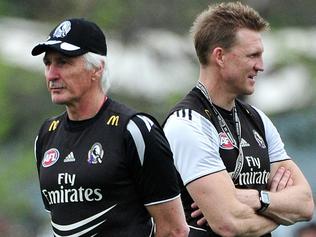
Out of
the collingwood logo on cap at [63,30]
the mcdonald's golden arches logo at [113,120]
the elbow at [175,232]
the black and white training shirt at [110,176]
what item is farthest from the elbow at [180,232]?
the collingwood logo on cap at [63,30]

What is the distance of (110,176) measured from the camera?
873 centimetres

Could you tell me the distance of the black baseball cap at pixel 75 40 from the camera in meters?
8.93

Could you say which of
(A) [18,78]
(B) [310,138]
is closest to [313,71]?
(B) [310,138]

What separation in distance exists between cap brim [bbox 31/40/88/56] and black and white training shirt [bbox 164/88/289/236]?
0.85m

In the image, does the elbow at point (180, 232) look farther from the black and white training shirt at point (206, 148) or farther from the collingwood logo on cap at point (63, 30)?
the collingwood logo on cap at point (63, 30)

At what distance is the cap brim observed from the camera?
8898 millimetres

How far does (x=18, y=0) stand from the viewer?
66.7 feet

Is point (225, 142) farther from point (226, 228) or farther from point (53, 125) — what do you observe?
point (53, 125)

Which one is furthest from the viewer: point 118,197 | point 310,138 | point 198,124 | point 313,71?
point 310,138

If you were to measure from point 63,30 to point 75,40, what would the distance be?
0.15 meters

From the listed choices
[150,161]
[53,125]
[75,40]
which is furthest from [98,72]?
[150,161]

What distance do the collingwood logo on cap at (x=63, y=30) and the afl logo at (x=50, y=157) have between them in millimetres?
653

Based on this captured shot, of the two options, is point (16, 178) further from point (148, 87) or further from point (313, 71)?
point (313, 71)

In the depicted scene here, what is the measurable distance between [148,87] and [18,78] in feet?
5.13
